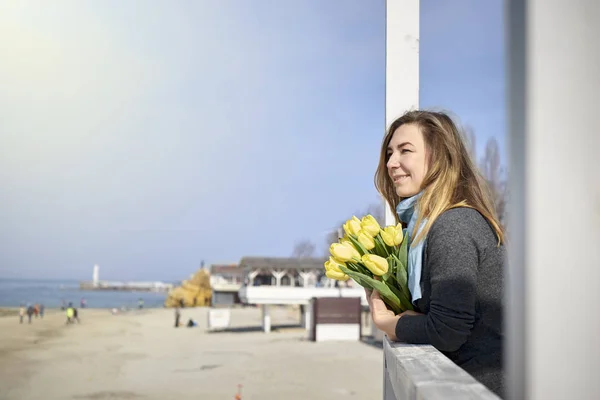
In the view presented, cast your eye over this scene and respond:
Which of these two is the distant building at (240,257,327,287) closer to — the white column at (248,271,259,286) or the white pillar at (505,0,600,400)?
Answer: the white column at (248,271,259,286)

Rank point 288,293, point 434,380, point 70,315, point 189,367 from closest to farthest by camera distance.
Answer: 1. point 434,380
2. point 189,367
3. point 288,293
4. point 70,315

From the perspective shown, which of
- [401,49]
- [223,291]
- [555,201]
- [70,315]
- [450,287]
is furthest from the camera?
[223,291]

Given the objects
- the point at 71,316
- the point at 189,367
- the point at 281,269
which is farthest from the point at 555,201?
the point at 71,316

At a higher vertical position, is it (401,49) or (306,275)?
(401,49)

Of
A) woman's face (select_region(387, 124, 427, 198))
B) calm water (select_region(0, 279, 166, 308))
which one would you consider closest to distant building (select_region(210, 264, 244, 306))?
calm water (select_region(0, 279, 166, 308))

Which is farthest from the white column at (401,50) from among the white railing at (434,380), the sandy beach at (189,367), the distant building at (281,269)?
the distant building at (281,269)

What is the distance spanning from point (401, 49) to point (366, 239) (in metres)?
0.82

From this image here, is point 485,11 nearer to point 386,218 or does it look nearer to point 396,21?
point 396,21

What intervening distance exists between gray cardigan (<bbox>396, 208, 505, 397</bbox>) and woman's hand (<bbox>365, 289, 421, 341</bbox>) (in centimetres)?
3

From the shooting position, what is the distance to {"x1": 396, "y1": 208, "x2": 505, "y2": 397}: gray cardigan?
1117mm

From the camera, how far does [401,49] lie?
1.94 m

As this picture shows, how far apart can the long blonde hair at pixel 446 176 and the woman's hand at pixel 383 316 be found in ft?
0.47

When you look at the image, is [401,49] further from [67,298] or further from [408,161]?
[67,298]

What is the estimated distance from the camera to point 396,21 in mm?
1944
